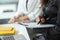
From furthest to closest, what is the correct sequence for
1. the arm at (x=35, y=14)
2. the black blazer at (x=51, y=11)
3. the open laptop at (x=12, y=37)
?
the arm at (x=35, y=14)
the black blazer at (x=51, y=11)
the open laptop at (x=12, y=37)

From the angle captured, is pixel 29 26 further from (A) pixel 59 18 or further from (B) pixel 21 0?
(B) pixel 21 0

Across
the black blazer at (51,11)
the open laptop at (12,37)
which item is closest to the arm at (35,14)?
Result: the black blazer at (51,11)

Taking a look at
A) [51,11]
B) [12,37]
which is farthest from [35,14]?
[12,37]

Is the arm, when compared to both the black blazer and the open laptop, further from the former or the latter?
the open laptop

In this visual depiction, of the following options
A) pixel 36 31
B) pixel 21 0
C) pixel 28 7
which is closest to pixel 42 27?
pixel 36 31

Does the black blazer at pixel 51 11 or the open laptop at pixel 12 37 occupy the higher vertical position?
the black blazer at pixel 51 11

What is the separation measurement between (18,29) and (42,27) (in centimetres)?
22

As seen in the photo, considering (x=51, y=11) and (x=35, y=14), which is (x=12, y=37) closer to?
(x=51, y=11)

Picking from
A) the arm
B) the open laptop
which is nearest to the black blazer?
the arm

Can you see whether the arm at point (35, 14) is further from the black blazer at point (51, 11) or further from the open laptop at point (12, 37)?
the open laptop at point (12, 37)

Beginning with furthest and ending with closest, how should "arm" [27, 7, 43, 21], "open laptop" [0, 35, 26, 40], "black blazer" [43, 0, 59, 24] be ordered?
"arm" [27, 7, 43, 21] < "black blazer" [43, 0, 59, 24] < "open laptop" [0, 35, 26, 40]

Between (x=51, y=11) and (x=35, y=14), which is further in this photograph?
(x=35, y=14)

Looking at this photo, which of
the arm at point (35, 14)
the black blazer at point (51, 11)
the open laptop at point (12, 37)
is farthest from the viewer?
the arm at point (35, 14)

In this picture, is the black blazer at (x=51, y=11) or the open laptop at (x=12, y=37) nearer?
the open laptop at (x=12, y=37)
